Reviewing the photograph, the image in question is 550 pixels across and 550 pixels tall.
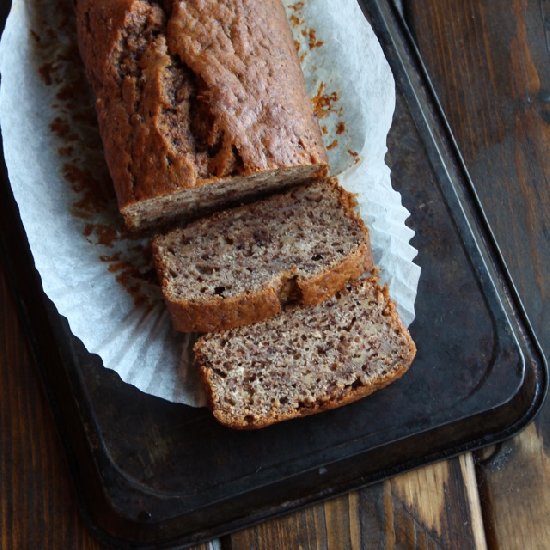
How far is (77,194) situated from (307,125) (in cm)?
79

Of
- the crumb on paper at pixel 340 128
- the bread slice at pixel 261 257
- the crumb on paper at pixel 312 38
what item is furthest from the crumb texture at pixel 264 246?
the crumb on paper at pixel 312 38

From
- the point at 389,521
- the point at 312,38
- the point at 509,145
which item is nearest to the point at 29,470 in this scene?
the point at 389,521

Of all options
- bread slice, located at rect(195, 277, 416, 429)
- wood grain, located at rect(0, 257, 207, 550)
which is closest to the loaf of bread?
Answer: bread slice, located at rect(195, 277, 416, 429)

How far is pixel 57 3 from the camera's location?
2680 millimetres

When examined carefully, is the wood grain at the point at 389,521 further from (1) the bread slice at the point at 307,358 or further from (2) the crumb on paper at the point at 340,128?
(2) the crumb on paper at the point at 340,128

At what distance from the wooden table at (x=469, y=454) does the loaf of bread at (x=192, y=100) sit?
76 centimetres

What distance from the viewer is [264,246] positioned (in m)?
2.49

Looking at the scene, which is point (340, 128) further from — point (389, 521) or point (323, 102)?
point (389, 521)

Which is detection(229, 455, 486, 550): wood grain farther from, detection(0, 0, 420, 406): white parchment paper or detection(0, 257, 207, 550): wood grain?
detection(0, 0, 420, 406): white parchment paper

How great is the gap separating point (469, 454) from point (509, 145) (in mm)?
1120

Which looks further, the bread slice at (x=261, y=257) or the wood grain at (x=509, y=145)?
the wood grain at (x=509, y=145)

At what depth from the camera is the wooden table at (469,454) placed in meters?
2.59

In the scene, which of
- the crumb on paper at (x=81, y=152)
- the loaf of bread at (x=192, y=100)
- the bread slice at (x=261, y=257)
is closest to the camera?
the loaf of bread at (x=192, y=100)

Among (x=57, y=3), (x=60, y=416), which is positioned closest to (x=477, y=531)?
(x=60, y=416)
